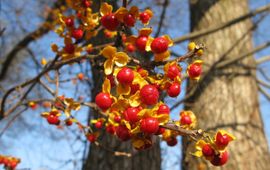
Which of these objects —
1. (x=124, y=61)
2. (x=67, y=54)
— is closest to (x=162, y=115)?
(x=124, y=61)

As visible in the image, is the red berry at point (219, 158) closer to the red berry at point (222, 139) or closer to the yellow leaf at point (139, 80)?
the red berry at point (222, 139)

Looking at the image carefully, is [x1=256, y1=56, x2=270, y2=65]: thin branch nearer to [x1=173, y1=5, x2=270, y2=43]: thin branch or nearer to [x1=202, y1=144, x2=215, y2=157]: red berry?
[x1=173, y1=5, x2=270, y2=43]: thin branch

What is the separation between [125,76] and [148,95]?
0.08m

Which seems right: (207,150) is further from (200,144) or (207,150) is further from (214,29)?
(214,29)

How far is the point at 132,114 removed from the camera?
0.96 m

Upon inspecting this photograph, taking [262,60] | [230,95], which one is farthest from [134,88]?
[262,60]

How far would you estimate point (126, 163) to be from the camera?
105 inches

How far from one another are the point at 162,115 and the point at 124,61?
0.19 metres

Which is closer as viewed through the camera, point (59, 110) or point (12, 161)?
point (59, 110)

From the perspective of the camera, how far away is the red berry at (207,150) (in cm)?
103

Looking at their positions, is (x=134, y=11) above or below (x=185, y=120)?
above

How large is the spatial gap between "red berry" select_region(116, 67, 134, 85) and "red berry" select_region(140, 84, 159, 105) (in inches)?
1.8

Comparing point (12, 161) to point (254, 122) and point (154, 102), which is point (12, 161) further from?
point (254, 122)

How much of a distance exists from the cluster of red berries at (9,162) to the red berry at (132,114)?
5.22 feet
